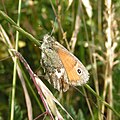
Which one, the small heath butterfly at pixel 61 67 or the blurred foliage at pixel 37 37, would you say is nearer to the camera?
the small heath butterfly at pixel 61 67

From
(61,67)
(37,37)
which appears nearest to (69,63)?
(61,67)

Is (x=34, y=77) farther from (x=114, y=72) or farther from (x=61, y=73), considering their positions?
(x=114, y=72)

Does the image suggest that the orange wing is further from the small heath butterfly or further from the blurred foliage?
the blurred foliage

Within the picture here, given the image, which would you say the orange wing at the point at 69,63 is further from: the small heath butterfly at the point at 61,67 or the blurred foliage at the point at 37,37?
the blurred foliage at the point at 37,37

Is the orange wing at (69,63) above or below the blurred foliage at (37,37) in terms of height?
below

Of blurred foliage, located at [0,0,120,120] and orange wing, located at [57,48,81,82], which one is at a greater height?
blurred foliage, located at [0,0,120,120]

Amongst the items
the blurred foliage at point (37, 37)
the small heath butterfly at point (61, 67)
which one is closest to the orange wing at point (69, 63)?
the small heath butterfly at point (61, 67)

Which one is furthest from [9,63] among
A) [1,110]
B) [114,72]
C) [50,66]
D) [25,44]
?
[50,66]

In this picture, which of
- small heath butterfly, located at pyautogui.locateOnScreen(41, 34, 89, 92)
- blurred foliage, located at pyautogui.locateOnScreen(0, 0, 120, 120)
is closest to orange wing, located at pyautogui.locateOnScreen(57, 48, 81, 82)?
small heath butterfly, located at pyautogui.locateOnScreen(41, 34, 89, 92)
